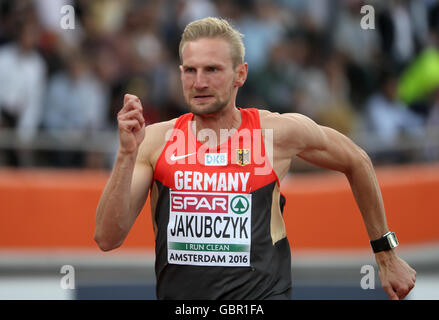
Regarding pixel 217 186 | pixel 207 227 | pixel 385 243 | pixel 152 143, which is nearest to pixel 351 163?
pixel 385 243

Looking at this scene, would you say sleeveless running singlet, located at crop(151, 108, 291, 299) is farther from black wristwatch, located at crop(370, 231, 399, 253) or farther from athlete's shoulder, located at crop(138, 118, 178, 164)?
black wristwatch, located at crop(370, 231, 399, 253)

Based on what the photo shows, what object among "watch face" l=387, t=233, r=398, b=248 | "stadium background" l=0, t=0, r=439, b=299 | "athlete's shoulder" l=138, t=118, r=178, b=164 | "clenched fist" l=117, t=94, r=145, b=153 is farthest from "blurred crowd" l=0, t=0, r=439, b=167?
"clenched fist" l=117, t=94, r=145, b=153

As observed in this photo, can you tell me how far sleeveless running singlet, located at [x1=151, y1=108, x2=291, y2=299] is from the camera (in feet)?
17.2

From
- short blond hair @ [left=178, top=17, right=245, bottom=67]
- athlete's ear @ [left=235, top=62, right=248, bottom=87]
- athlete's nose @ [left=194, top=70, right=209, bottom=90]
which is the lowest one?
athlete's nose @ [left=194, top=70, right=209, bottom=90]

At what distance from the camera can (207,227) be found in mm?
5301

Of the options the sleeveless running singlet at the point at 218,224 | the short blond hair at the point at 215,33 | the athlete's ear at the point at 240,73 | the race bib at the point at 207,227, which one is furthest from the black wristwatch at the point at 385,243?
the short blond hair at the point at 215,33

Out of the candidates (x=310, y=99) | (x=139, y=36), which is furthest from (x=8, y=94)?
(x=310, y=99)

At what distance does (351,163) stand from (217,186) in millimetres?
901

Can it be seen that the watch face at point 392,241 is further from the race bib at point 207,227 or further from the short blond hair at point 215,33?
the short blond hair at point 215,33

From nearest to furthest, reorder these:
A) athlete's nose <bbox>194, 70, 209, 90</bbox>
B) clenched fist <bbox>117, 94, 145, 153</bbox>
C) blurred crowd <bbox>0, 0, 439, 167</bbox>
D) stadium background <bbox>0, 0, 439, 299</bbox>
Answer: clenched fist <bbox>117, 94, 145, 153</bbox>, athlete's nose <bbox>194, 70, 209, 90</bbox>, stadium background <bbox>0, 0, 439, 299</bbox>, blurred crowd <bbox>0, 0, 439, 167</bbox>

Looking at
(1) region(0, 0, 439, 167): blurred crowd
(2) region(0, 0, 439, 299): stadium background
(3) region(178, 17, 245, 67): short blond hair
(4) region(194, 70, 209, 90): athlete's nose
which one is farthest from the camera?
(1) region(0, 0, 439, 167): blurred crowd

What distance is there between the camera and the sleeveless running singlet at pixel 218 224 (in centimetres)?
523

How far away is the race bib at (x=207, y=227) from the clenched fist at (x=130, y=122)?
0.58 metres
